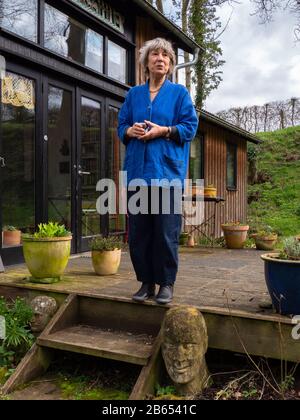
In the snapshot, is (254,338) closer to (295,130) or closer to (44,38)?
(44,38)

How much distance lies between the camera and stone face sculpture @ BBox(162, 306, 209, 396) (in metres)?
2.32

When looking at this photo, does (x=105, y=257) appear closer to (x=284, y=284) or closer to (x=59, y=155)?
(x=59, y=155)

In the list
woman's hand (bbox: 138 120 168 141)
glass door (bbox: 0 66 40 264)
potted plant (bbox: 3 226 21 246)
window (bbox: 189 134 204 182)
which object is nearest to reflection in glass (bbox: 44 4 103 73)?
glass door (bbox: 0 66 40 264)

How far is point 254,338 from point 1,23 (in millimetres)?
3543

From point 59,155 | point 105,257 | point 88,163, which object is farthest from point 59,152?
point 105,257

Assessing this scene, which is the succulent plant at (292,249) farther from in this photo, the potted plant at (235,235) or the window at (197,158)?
the window at (197,158)

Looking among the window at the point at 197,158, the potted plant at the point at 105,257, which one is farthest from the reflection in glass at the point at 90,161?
the window at the point at 197,158

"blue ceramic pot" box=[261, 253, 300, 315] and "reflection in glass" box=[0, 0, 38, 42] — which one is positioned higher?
"reflection in glass" box=[0, 0, 38, 42]

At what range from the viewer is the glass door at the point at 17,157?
160 inches

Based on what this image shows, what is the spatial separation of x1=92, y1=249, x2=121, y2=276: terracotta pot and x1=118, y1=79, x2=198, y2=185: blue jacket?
1.17 meters

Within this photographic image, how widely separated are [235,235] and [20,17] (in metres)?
3.92

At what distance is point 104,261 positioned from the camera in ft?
12.5

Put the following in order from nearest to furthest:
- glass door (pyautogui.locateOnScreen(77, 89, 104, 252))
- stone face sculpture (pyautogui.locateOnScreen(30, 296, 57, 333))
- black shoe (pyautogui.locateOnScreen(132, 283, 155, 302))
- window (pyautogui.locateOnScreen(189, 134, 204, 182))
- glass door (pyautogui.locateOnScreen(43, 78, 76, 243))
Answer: black shoe (pyautogui.locateOnScreen(132, 283, 155, 302))
stone face sculpture (pyautogui.locateOnScreen(30, 296, 57, 333))
glass door (pyautogui.locateOnScreen(43, 78, 76, 243))
glass door (pyautogui.locateOnScreen(77, 89, 104, 252))
window (pyautogui.locateOnScreen(189, 134, 204, 182))

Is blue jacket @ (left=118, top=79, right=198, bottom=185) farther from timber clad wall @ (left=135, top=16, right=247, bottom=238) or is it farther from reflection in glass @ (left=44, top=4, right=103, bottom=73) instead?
timber clad wall @ (left=135, top=16, right=247, bottom=238)
